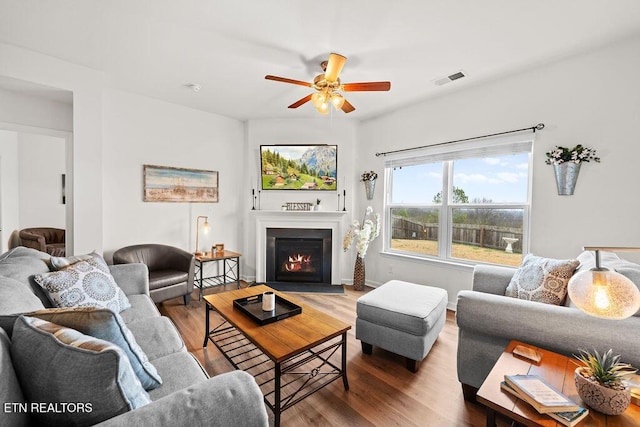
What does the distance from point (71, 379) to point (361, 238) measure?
11.4 feet

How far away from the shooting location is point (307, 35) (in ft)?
7.24

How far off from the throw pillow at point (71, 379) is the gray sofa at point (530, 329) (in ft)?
5.70

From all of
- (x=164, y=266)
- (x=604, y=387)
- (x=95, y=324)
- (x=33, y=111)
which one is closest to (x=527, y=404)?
(x=604, y=387)

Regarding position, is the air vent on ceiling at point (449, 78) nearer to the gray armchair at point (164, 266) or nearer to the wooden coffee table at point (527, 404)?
the wooden coffee table at point (527, 404)

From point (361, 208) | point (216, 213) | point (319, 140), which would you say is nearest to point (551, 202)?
point (361, 208)

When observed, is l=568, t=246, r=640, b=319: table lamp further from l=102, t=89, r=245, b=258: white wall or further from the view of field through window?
l=102, t=89, r=245, b=258: white wall

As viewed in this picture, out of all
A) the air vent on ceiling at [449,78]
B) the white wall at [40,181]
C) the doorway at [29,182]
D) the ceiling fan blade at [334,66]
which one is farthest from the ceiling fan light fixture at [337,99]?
the white wall at [40,181]

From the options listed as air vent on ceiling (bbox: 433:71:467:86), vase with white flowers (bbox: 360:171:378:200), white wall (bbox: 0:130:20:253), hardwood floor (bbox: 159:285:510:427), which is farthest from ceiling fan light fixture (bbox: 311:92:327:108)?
white wall (bbox: 0:130:20:253)

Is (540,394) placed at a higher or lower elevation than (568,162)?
lower

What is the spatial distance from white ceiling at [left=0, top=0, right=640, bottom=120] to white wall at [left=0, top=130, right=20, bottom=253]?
7.45 ft

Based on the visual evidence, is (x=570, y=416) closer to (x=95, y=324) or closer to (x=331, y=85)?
(x=95, y=324)

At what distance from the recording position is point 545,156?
2668 millimetres

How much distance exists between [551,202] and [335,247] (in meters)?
2.66

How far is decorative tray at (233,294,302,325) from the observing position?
185 cm
